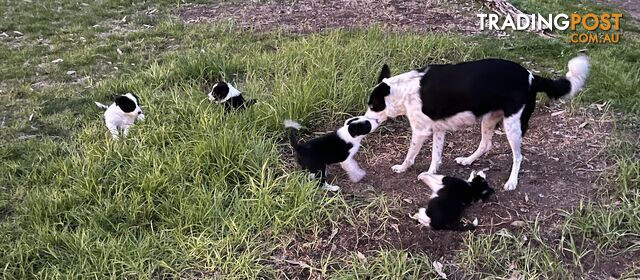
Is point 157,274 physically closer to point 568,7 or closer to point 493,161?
point 493,161

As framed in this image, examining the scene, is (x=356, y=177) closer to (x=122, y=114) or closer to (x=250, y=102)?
(x=250, y=102)

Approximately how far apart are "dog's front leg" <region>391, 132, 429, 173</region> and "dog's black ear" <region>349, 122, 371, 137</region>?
1.07 ft

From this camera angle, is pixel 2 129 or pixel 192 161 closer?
pixel 192 161

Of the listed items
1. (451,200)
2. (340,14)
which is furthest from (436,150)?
(340,14)

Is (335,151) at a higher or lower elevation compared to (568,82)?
lower

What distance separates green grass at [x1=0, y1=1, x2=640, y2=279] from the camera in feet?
10.1

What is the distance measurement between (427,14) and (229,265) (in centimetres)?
529

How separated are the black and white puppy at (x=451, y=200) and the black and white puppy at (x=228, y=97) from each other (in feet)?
6.05

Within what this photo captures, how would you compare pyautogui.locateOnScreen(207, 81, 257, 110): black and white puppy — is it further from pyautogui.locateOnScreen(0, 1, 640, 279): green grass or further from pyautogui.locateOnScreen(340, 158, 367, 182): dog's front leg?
pyautogui.locateOnScreen(340, 158, 367, 182): dog's front leg

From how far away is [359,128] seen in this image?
151 inches

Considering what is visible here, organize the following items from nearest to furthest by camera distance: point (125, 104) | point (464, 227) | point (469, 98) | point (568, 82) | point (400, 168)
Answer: point (464, 227)
point (469, 98)
point (568, 82)
point (400, 168)
point (125, 104)

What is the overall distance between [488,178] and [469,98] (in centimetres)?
62

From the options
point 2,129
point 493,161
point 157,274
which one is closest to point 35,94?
point 2,129

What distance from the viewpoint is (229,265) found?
3.06 metres
